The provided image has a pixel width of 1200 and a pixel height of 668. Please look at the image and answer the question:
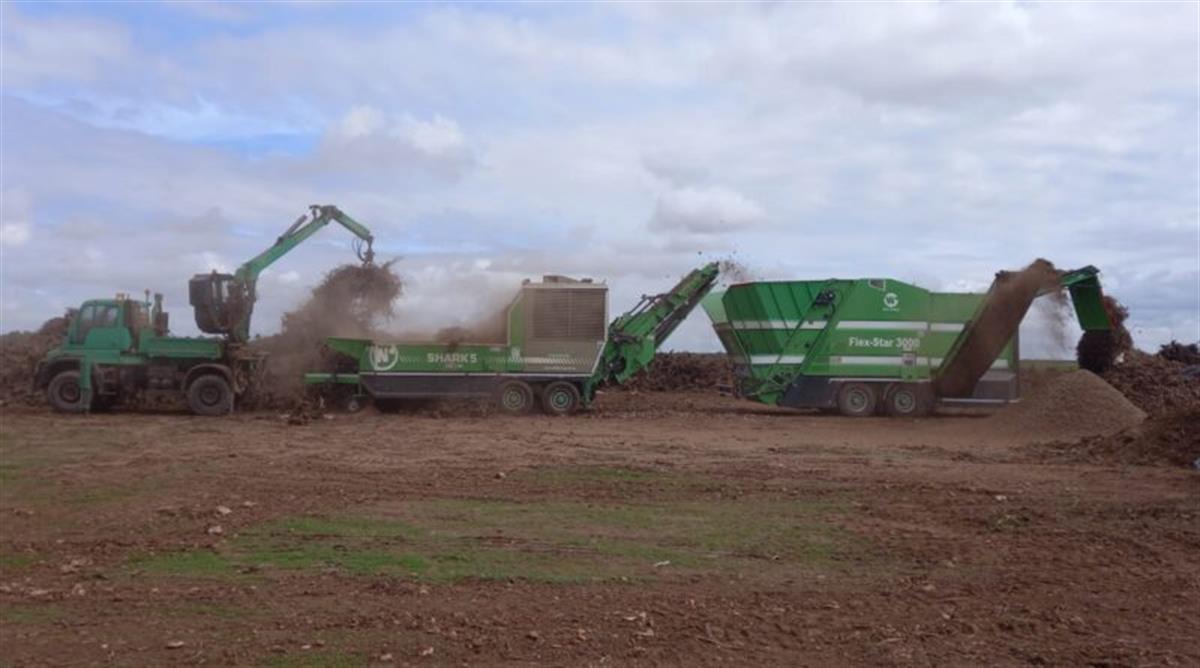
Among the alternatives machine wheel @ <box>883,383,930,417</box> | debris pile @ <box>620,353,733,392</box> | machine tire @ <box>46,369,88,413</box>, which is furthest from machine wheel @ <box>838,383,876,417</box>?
machine tire @ <box>46,369,88,413</box>

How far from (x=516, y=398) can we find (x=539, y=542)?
51.4 ft

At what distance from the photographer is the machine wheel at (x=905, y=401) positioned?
25734 millimetres

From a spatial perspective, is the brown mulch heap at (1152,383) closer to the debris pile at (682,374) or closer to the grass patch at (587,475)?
the debris pile at (682,374)

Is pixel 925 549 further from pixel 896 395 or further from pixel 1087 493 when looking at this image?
pixel 896 395

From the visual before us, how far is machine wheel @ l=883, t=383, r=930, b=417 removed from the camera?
25.7 m

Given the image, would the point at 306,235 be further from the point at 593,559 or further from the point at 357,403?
the point at 593,559

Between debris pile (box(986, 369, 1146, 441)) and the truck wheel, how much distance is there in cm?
1665

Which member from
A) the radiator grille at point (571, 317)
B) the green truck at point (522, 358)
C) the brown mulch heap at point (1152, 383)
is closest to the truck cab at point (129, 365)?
the green truck at point (522, 358)

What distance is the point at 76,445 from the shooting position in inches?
760

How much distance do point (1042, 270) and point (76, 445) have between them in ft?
63.3

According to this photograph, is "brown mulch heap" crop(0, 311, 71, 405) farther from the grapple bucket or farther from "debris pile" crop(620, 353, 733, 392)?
the grapple bucket

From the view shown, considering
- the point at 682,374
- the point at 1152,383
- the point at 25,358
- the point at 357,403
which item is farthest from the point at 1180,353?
the point at 25,358

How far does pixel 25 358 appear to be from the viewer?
1264 inches

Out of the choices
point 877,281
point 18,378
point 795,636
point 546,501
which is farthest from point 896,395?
point 18,378
